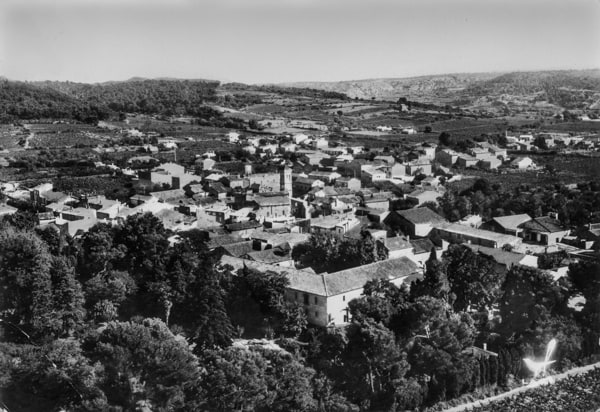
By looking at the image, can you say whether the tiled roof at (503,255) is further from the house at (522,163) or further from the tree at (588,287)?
the house at (522,163)

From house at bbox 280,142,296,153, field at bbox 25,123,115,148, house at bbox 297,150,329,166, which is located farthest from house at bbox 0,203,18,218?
house at bbox 280,142,296,153

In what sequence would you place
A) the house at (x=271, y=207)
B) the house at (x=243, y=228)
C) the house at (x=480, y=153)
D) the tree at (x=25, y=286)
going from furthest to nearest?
1. the house at (x=480, y=153)
2. the house at (x=271, y=207)
3. the house at (x=243, y=228)
4. the tree at (x=25, y=286)

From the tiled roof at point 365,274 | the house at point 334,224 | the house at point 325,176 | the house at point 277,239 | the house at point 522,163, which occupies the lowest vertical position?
the house at point 522,163

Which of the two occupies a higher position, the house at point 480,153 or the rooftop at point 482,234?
the rooftop at point 482,234

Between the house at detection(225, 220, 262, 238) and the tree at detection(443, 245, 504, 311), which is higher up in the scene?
the tree at detection(443, 245, 504, 311)

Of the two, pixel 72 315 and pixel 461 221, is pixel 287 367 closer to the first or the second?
pixel 72 315

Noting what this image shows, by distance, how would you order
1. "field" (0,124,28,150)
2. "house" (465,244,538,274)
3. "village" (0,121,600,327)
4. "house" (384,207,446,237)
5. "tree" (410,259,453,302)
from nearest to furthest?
"tree" (410,259,453,302) < "village" (0,121,600,327) < "house" (465,244,538,274) < "house" (384,207,446,237) < "field" (0,124,28,150)

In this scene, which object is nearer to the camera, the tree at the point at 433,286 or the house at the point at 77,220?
the tree at the point at 433,286

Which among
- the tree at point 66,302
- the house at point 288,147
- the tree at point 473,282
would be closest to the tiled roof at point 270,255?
the tree at point 473,282

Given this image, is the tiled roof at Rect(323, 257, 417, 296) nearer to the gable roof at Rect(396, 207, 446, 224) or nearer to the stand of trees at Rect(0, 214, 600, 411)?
the stand of trees at Rect(0, 214, 600, 411)
